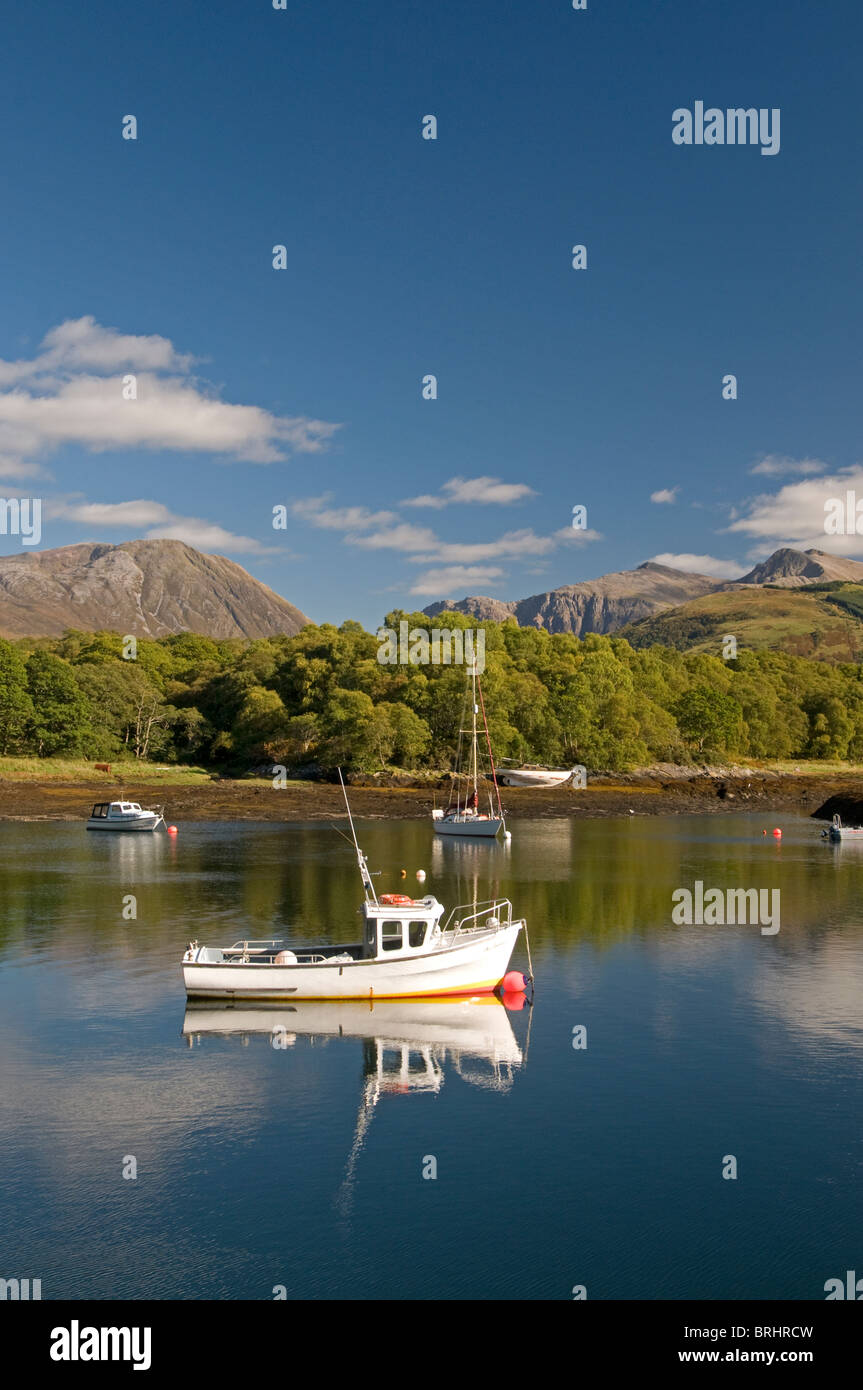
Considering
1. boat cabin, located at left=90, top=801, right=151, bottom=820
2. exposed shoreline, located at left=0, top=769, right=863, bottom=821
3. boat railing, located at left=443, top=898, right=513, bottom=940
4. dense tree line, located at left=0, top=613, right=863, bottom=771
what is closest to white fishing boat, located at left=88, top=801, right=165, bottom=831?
boat cabin, located at left=90, top=801, right=151, bottom=820

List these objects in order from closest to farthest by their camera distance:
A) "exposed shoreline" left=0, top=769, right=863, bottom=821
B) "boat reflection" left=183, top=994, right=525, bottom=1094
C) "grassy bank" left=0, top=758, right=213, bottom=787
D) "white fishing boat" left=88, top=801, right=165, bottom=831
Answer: "boat reflection" left=183, top=994, right=525, bottom=1094 < "white fishing boat" left=88, top=801, right=165, bottom=831 < "exposed shoreline" left=0, top=769, right=863, bottom=821 < "grassy bank" left=0, top=758, right=213, bottom=787

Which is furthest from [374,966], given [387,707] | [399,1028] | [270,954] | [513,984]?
[387,707]

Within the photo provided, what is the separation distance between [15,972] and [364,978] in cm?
1381

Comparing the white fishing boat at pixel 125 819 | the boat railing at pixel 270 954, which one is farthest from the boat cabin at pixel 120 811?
the boat railing at pixel 270 954

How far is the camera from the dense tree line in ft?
440

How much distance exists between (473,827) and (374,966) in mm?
52787

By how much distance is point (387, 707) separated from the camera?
13862 centimetres

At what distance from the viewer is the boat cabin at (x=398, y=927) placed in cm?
3183

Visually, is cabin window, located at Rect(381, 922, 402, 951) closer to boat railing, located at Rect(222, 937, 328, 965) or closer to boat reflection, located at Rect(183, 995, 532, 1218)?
boat reflection, located at Rect(183, 995, 532, 1218)

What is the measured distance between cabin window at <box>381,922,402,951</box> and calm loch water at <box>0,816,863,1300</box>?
2009 mm

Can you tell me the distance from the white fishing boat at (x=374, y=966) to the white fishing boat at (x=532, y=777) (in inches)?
3893

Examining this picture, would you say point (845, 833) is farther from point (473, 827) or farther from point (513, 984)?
point (513, 984)
